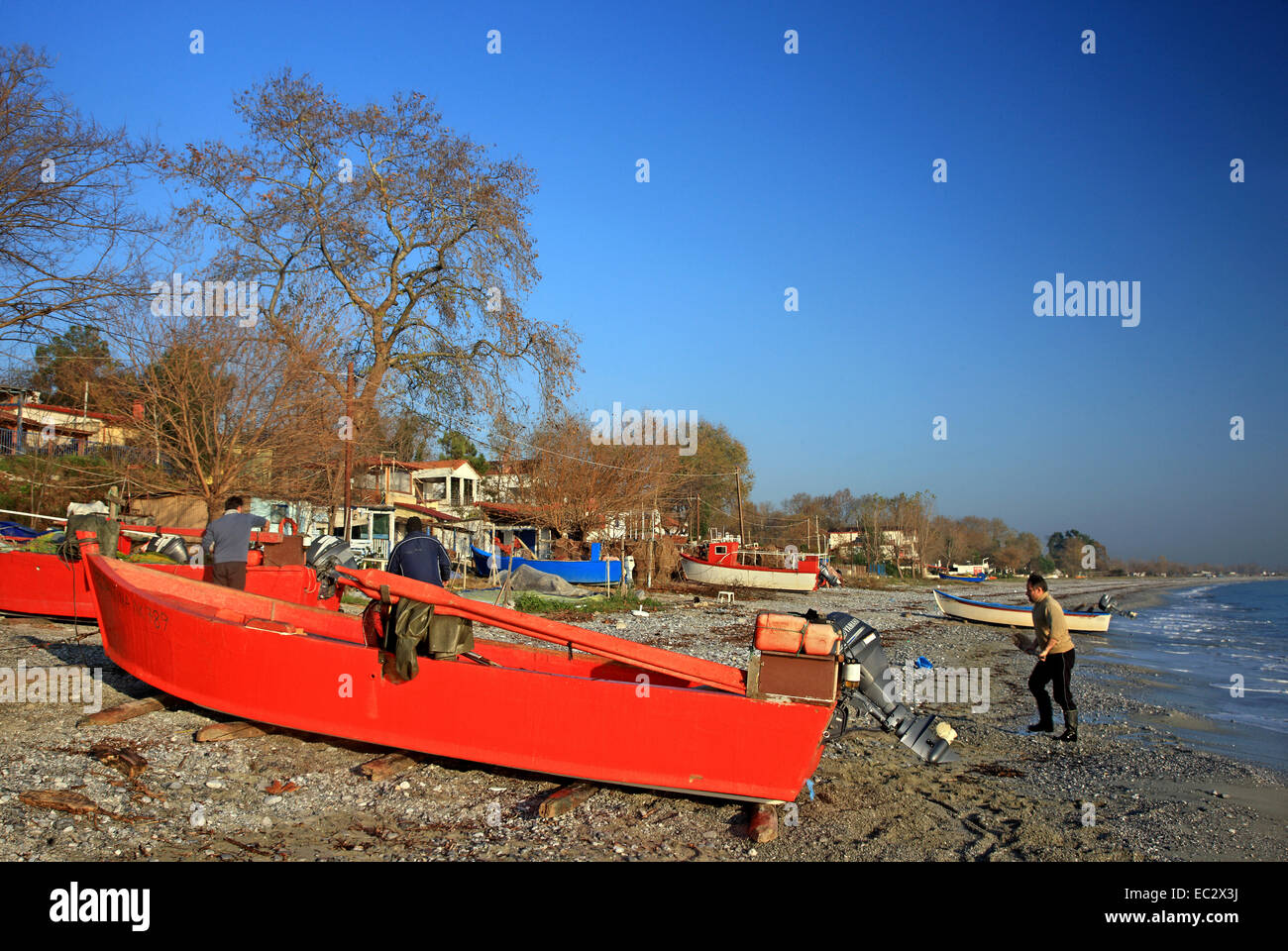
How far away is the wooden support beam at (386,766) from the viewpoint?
6133mm

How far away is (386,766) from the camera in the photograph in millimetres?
6223

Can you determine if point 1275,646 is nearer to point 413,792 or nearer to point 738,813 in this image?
point 738,813

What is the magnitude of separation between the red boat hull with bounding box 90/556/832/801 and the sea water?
302 inches

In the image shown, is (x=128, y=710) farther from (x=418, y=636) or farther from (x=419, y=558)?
(x=418, y=636)

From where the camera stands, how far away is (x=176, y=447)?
16031 mm

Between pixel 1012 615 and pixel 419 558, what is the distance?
23.0 m

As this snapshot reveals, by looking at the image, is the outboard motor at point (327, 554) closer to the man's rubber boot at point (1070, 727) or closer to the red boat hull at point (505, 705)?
the red boat hull at point (505, 705)

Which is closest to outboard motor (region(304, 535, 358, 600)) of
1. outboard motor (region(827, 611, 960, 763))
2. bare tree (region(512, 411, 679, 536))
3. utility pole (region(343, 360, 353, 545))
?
utility pole (region(343, 360, 353, 545))

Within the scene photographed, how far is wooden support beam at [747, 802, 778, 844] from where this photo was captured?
17.2 ft

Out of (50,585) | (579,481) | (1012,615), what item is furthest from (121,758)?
(579,481)

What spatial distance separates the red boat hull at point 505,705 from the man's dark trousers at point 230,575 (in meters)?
1.32
